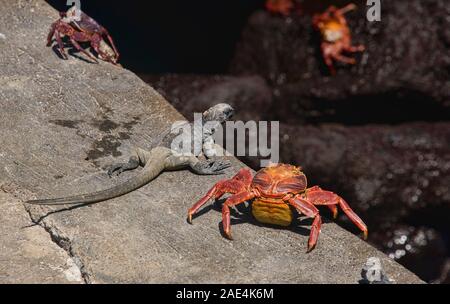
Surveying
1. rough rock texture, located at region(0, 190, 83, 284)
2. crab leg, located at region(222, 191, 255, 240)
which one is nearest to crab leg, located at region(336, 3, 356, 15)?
crab leg, located at region(222, 191, 255, 240)

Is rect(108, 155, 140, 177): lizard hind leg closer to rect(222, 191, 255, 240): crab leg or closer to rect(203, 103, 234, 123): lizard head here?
rect(203, 103, 234, 123): lizard head

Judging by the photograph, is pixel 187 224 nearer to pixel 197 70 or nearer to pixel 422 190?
pixel 422 190

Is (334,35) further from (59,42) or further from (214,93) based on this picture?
(59,42)

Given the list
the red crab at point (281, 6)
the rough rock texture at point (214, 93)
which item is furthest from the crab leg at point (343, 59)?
the red crab at point (281, 6)

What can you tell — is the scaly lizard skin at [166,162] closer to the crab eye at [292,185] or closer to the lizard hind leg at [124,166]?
the lizard hind leg at [124,166]

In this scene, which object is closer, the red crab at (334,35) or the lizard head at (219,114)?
the lizard head at (219,114)
